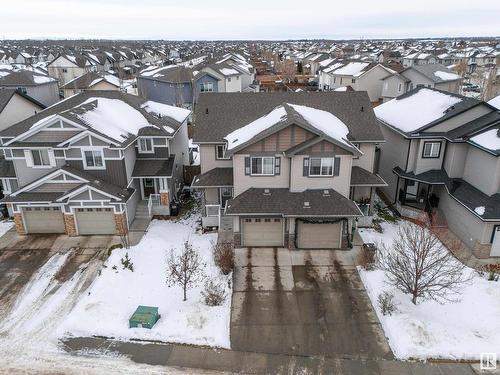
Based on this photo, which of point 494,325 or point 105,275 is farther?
point 105,275

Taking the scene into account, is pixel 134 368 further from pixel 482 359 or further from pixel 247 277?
pixel 482 359

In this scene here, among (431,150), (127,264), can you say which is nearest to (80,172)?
(127,264)

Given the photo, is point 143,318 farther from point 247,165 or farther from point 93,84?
point 93,84

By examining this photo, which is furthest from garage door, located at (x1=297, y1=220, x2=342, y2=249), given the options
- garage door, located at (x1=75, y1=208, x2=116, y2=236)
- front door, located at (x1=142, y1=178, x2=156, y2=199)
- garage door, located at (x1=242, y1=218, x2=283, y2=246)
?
garage door, located at (x1=75, y1=208, x2=116, y2=236)

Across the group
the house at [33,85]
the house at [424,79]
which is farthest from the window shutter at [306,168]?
the house at [33,85]

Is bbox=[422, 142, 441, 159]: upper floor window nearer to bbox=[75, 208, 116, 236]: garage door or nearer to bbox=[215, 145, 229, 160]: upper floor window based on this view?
bbox=[215, 145, 229, 160]: upper floor window

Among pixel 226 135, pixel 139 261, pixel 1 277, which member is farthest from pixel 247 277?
pixel 1 277
